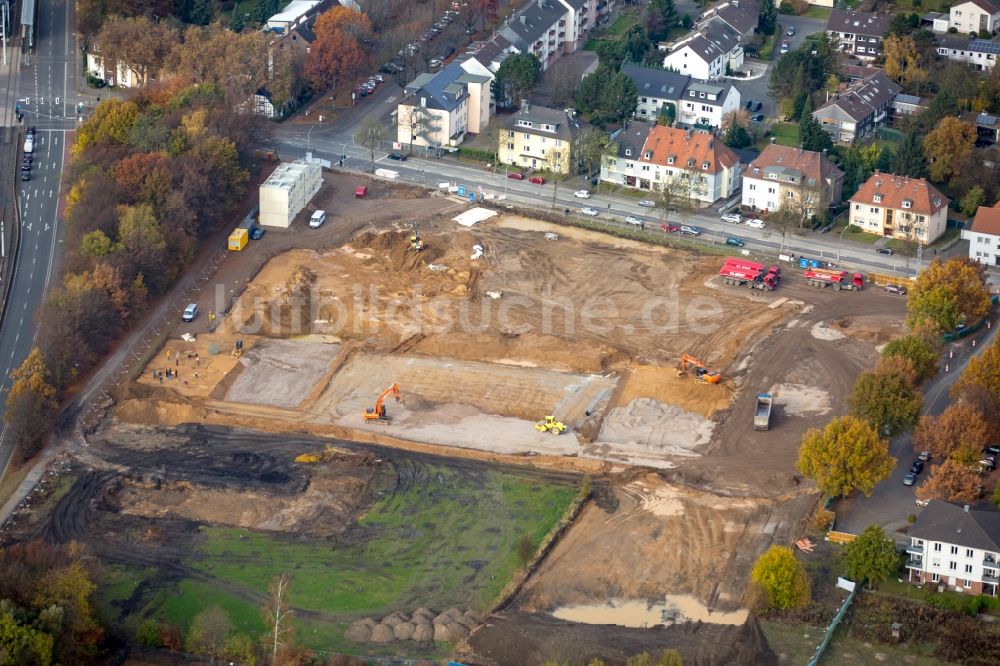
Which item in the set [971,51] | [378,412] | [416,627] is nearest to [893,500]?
[416,627]

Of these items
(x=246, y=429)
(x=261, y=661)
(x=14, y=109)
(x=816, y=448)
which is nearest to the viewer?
(x=261, y=661)

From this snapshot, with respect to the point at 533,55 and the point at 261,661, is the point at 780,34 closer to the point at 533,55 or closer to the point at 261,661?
the point at 533,55

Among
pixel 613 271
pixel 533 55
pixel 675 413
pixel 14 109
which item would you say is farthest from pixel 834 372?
pixel 14 109

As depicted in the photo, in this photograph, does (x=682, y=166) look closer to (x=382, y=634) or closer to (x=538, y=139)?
(x=538, y=139)

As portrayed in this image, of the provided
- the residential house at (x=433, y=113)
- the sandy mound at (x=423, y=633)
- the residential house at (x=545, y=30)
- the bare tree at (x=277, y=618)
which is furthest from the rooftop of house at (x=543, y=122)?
the sandy mound at (x=423, y=633)

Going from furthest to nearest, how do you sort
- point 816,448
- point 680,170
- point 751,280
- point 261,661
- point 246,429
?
point 680,170, point 751,280, point 246,429, point 816,448, point 261,661
